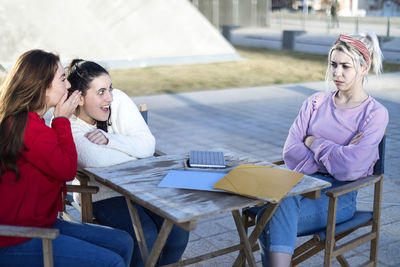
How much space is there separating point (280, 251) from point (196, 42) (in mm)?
13237

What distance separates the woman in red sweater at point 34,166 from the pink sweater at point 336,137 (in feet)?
4.24

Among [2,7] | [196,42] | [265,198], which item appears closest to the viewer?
[265,198]

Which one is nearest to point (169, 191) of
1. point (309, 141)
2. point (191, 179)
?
point (191, 179)

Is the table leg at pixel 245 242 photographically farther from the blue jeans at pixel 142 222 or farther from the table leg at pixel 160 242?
the table leg at pixel 160 242

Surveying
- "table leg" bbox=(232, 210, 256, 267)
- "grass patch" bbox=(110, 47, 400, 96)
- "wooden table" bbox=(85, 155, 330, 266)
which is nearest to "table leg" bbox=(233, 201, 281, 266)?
"wooden table" bbox=(85, 155, 330, 266)

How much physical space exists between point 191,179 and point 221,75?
10590 mm

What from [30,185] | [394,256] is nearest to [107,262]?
[30,185]

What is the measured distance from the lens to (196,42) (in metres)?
15.7

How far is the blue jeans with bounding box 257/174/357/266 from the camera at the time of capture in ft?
9.21

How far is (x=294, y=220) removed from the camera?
2854mm

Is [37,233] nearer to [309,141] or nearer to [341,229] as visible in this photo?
[341,229]

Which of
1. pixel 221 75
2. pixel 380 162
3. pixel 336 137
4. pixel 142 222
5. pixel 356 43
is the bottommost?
pixel 221 75

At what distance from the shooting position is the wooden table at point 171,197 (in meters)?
2.30

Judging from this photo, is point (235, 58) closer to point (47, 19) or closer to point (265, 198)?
point (47, 19)
